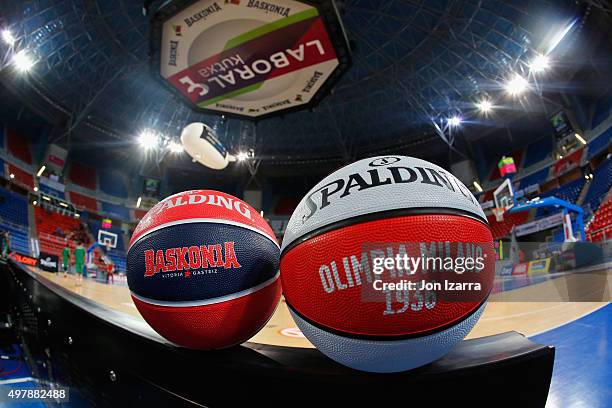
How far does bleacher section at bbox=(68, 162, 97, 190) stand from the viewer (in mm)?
19136

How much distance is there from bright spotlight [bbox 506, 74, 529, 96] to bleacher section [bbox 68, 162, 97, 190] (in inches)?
850

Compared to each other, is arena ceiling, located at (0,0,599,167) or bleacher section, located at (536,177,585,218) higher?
Answer: arena ceiling, located at (0,0,599,167)

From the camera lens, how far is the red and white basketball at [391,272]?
85 cm

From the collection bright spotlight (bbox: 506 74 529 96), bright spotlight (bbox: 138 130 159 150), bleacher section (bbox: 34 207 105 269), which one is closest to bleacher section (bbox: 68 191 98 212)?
bleacher section (bbox: 34 207 105 269)

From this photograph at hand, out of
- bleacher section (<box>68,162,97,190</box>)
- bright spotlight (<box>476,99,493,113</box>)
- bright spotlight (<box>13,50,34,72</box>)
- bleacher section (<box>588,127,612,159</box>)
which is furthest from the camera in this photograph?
bleacher section (<box>68,162,97,190</box>)

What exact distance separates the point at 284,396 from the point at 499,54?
590 inches

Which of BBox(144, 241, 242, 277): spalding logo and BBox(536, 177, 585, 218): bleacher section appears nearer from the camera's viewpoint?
BBox(144, 241, 242, 277): spalding logo

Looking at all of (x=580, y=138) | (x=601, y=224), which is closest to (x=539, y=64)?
(x=580, y=138)

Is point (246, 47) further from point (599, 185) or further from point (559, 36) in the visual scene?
point (599, 185)

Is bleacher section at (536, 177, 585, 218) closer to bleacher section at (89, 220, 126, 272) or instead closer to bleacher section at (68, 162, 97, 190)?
bleacher section at (89, 220, 126, 272)

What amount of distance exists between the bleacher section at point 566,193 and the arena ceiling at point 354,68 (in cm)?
425

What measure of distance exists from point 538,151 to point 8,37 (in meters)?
22.1

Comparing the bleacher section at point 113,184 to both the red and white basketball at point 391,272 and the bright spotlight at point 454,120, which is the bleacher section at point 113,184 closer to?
the bright spotlight at point 454,120

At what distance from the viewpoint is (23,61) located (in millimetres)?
11641
